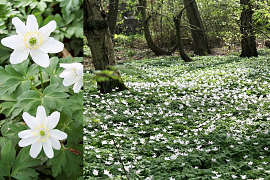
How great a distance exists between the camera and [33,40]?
33.5 inches

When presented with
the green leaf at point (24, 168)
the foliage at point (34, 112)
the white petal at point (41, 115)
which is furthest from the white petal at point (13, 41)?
the green leaf at point (24, 168)

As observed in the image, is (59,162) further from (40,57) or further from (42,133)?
(40,57)

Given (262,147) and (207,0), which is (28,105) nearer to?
(262,147)

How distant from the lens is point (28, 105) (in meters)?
0.91

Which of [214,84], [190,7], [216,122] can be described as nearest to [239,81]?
[214,84]

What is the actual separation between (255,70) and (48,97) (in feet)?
14.8

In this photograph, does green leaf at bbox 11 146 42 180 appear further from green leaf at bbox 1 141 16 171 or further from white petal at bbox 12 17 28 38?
white petal at bbox 12 17 28 38

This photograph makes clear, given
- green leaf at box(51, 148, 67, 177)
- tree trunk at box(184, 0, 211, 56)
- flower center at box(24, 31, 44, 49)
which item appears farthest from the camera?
tree trunk at box(184, 0, 211, 56)

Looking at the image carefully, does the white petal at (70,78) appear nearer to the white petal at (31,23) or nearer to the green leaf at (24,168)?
the white petal at (31,23)

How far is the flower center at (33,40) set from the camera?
2.77 feet

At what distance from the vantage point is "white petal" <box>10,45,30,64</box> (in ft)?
2.66

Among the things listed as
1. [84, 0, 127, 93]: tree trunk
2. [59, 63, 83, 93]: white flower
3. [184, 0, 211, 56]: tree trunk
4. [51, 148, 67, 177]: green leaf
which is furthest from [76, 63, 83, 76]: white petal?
[184, 0, 211, 56]: tree trunk

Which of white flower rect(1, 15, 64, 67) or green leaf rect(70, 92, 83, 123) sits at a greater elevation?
white flower rect(1, 15, 64, 67)

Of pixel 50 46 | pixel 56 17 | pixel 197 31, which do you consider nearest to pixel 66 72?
pixel 50 46
